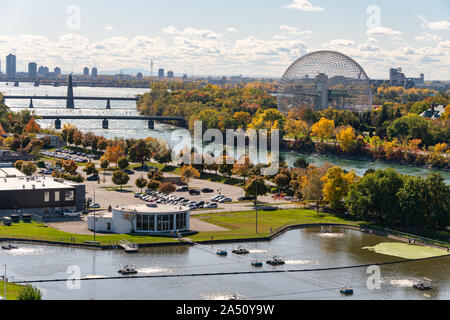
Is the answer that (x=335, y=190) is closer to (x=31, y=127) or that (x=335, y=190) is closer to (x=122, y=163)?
(x=122, y=163)

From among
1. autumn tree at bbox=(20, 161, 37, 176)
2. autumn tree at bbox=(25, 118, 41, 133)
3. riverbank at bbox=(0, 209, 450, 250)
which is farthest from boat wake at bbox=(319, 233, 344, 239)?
autumn tree at bbox=(25, 118, 41, 133)

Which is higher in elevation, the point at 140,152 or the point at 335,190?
the point at 140,152

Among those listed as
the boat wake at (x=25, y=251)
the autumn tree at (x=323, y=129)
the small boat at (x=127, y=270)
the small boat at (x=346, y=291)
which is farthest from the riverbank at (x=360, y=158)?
the boat wake at (x=25, y=251)

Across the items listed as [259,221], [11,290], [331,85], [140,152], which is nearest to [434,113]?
[331,85]

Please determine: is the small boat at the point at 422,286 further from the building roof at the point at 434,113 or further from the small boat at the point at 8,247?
the building roof at the point at 434,113
